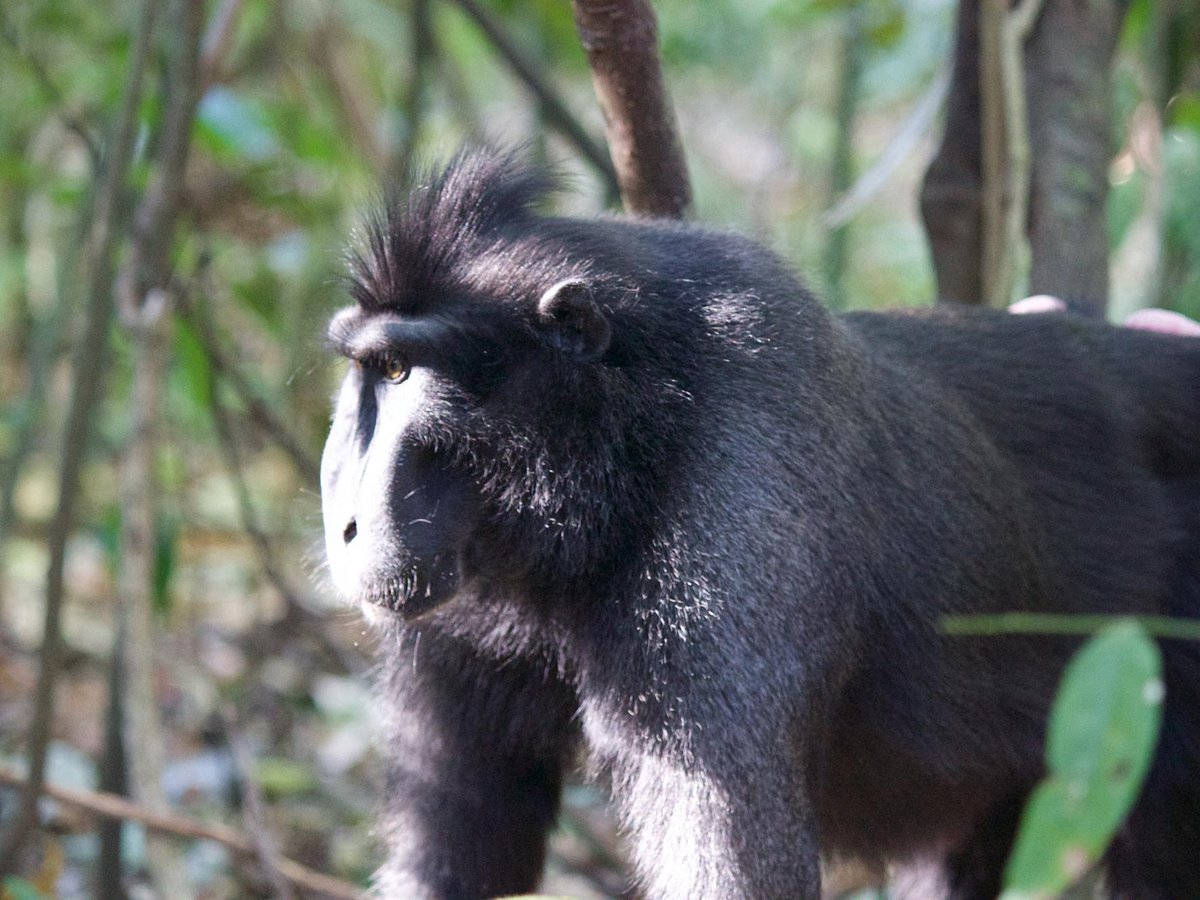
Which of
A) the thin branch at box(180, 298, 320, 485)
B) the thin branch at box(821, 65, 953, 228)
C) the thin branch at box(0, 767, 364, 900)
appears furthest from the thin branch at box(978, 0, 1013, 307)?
the thin branch at box(0, 767, 364, 900)

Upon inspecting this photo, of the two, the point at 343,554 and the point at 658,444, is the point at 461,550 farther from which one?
the point at 658,444

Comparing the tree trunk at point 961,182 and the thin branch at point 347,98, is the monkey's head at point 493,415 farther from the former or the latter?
the thin branch at point 347,98

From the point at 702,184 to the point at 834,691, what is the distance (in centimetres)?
650

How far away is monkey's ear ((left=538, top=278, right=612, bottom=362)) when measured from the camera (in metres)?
3.36

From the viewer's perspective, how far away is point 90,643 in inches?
294

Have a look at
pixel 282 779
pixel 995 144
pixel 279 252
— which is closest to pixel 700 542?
pixel 995 144

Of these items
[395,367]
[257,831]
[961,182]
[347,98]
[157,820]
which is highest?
[347,98]

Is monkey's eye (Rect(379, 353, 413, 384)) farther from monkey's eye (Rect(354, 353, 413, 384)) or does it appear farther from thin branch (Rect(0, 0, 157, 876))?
thin branch (Rect(0, 0, 157, 876))

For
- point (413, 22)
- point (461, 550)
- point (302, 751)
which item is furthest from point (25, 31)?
point (461, 550)

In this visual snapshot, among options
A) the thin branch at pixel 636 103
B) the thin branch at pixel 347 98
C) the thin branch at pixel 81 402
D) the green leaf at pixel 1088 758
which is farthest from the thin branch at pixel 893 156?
the green leaf at pixel 1088 758

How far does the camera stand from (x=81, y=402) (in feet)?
14.0

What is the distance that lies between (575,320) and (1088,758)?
2.29 metres

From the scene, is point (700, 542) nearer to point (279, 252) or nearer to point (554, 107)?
point (554, 107)

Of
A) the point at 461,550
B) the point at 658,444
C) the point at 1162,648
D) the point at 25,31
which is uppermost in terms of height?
the point at 25,31
